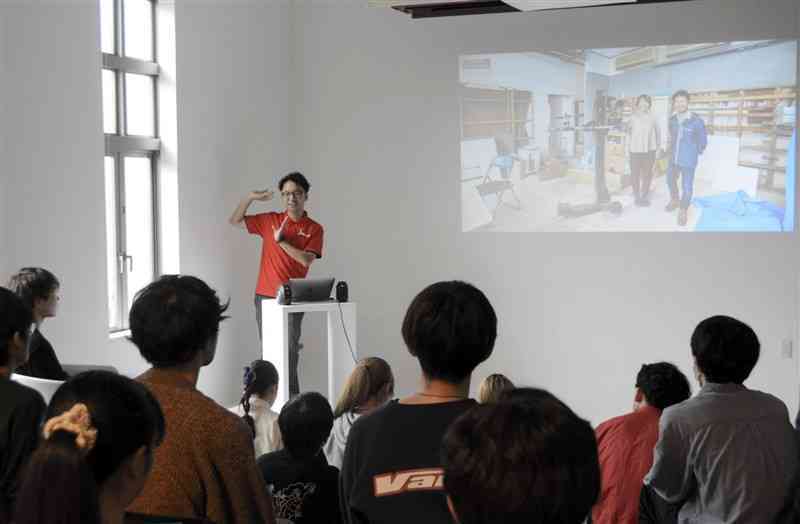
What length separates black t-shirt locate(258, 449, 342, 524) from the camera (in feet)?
9.45

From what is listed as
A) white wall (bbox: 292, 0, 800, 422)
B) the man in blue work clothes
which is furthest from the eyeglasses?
the man in blue work clothes

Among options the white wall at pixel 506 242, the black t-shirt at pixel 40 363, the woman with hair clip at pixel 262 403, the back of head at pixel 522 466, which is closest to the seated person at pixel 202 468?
the back of head at pixel 522 466

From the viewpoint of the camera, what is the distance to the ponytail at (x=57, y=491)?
3.92 feet

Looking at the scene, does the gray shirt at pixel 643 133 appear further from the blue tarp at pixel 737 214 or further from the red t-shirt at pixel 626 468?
the red t-shirt at pixel 626 468

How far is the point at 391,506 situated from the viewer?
1.83 meters

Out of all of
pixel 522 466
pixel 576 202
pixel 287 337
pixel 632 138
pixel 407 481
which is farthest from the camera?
pixel 576 202

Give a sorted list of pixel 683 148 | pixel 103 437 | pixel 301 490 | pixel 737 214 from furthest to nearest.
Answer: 1. pixel 683 148
2. pixel 737 214
3. pixel 301 490
4. pixel 103 437

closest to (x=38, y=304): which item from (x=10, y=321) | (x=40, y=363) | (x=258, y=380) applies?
(x=40, y=363)

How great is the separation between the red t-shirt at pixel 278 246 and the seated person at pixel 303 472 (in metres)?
4.23

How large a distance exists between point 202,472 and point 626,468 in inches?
66.3

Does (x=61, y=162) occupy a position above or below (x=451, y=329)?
above

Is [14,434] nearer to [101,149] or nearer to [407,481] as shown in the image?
[407,481]

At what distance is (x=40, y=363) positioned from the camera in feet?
13.9

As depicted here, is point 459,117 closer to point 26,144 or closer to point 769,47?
point 769,47
